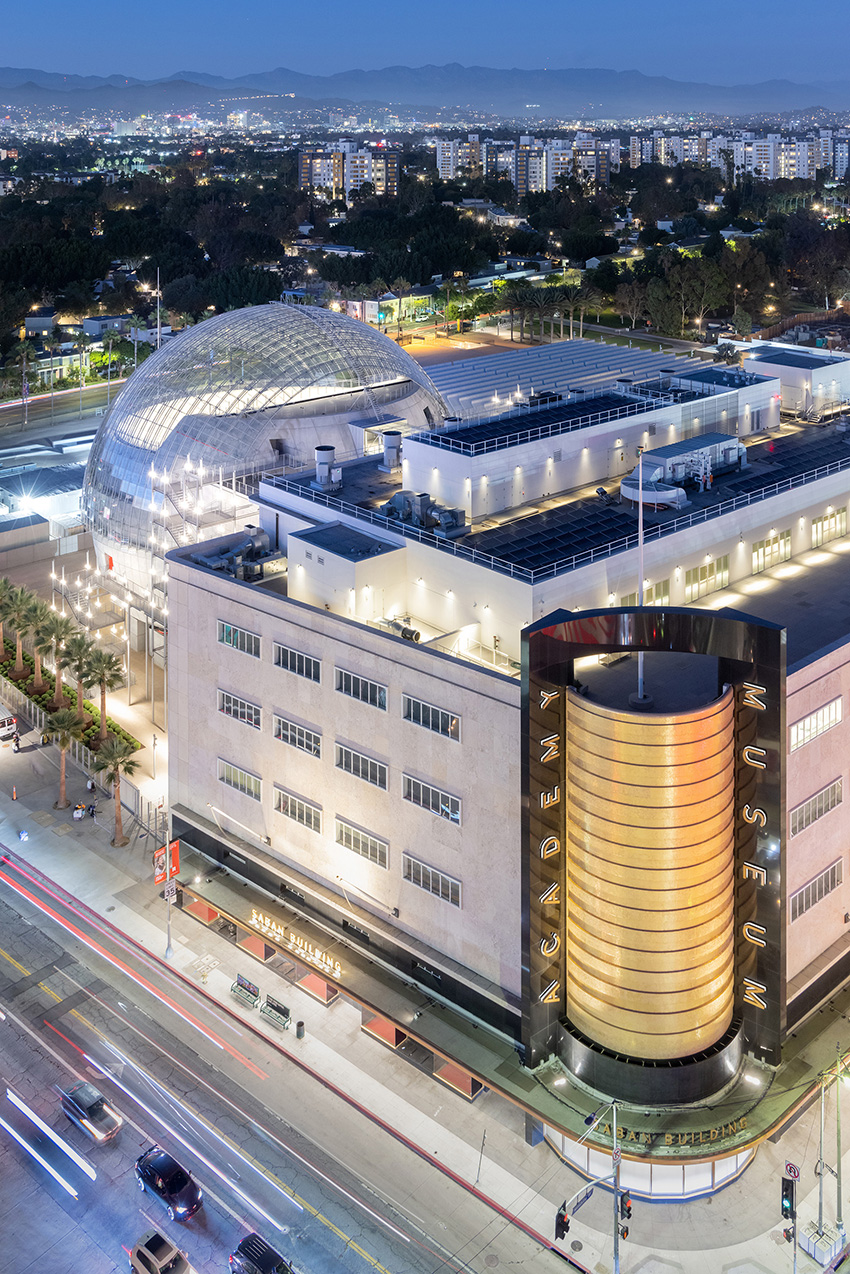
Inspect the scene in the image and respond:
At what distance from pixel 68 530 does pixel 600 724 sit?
7272 centimetres

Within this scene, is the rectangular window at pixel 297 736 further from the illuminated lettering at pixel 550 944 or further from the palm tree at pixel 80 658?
the palm tree at pixel 80 658

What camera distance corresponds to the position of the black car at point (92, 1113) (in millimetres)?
44688

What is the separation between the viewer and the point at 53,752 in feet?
239

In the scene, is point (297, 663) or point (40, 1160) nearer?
point (40, 1160)

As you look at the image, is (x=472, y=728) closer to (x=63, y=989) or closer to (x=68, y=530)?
(x=63, y=989)

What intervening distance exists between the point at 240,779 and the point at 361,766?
363 inches

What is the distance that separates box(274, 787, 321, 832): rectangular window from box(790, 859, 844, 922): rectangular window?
19910 millimetres

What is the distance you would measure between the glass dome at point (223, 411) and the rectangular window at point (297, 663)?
2665cm

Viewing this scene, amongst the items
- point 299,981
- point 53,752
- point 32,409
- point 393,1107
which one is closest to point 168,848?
point 299,981

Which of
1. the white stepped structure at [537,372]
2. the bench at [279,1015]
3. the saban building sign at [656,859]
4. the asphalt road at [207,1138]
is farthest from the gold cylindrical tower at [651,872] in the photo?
the white stepped structure at [537,372]

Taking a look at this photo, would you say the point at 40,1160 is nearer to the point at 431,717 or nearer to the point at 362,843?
the point at 362,843

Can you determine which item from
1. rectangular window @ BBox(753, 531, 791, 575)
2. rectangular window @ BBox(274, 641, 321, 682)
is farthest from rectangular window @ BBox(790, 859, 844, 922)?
rectangular window @ BBox(274, 641, 321, 682)

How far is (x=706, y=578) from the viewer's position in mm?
56031

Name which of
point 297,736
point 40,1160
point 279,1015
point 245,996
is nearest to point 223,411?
point 297,736
